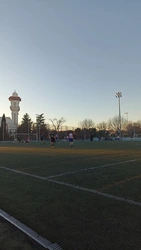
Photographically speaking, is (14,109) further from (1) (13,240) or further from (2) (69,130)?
(1) (13,240)

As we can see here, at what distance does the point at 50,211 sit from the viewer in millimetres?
3846

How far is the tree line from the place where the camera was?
238 ft

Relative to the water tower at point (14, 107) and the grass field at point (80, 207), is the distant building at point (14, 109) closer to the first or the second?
the water tower at point (14, 107)

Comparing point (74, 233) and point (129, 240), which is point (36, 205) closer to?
point (74, 233)

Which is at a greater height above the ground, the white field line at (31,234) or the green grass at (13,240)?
the white field line at (31,234)

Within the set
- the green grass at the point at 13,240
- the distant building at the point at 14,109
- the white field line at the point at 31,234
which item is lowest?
the green grass at the point at 13,240

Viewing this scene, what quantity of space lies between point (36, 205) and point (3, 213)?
675 millimetres

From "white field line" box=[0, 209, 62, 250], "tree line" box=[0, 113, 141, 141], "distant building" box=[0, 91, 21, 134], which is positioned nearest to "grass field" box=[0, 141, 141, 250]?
"white field line" box=[0, 209, 62, 250]

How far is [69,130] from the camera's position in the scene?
76.9 m

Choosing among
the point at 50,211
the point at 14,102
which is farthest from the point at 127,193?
the point at 14,102

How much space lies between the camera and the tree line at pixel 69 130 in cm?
7247

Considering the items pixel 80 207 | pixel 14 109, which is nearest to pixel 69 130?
pixel 14 109

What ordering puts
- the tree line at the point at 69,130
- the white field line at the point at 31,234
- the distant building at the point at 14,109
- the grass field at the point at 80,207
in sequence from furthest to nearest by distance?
the distant building at the point at 14,109 → the tree line at the point at 69,130 → the grass field at the point at 80,207 → the white field line at the point at 31,234

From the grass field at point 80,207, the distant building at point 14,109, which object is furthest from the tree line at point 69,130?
the grass field at point 80,207
